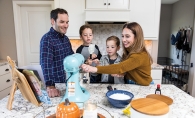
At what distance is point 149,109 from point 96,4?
2.26 meters

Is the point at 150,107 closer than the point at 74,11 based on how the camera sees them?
Yes

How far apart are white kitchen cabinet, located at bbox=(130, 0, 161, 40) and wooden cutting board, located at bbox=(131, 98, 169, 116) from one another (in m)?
2.18

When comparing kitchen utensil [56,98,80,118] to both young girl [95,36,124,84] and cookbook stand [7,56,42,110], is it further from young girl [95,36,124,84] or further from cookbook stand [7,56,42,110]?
young girl [95,36,124,84]

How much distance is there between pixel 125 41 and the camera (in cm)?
130

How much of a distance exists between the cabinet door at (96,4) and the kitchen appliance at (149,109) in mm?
2163

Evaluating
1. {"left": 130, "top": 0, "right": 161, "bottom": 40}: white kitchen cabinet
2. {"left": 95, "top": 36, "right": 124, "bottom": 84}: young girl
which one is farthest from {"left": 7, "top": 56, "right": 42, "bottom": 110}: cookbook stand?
{"left": 130, "top": 0, "right": 161, "bottom": 40}: white kitchen cabinet

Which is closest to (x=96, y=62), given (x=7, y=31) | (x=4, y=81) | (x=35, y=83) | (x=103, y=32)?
(x=35, y=83)

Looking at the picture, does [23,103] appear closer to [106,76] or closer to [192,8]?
[106,76]

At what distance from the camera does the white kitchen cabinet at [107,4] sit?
255cm

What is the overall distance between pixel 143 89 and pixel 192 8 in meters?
3.97

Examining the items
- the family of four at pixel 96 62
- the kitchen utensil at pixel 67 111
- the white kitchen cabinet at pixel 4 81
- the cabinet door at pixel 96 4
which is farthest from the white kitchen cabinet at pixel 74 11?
the kitchen utensil at pixel 67 111

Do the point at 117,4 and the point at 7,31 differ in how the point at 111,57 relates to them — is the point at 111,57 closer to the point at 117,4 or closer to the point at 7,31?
the point at 117,4

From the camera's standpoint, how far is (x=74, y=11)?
8.54 ft

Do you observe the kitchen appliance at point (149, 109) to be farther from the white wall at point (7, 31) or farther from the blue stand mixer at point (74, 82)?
the white wall at point (7, 31)
